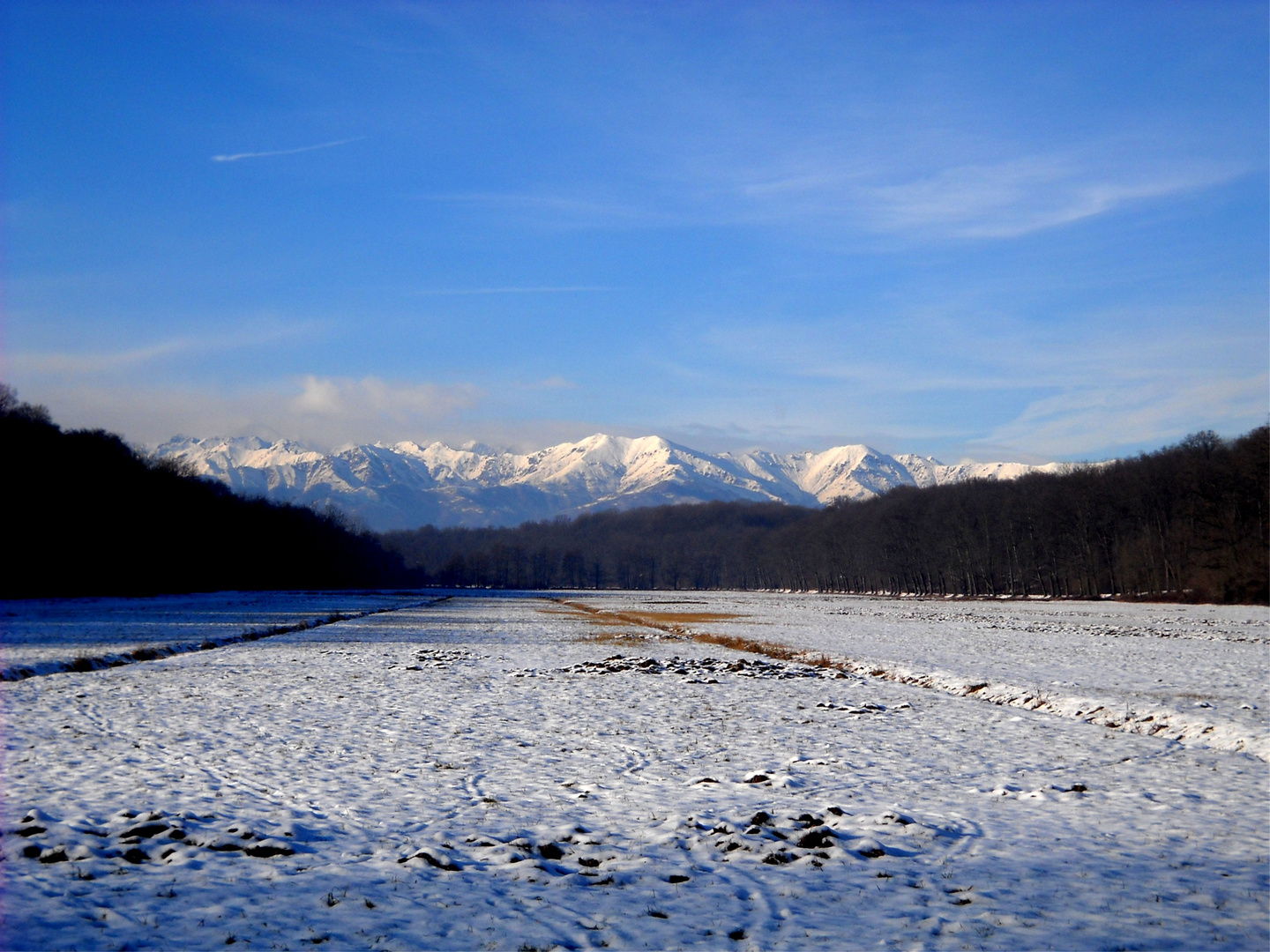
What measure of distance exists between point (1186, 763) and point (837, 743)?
6.20 m

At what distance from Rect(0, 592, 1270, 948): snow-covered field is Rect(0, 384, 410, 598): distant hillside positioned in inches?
2255

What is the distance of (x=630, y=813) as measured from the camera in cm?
1120

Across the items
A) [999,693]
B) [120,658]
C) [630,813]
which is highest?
[630,813]

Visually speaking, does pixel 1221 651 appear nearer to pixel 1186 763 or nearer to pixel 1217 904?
pixel 1186 763

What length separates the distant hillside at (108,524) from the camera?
225ft

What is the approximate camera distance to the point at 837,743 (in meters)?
16.0

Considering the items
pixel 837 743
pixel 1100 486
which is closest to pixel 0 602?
pixel 837 743

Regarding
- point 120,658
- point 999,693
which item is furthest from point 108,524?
point 999,693

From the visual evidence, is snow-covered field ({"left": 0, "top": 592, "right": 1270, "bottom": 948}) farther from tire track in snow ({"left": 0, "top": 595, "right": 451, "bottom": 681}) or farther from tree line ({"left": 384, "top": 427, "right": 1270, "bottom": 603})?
tree line ({"left": 384, "top": 427, "right": 1270, "bottom": 603})

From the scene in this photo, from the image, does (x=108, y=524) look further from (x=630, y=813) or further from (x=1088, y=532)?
(x=1088, y=532)

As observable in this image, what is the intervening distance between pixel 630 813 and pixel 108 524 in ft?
275

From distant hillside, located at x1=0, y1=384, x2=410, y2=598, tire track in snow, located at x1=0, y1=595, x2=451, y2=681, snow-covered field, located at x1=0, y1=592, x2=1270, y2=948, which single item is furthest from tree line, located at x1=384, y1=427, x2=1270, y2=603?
distant hillside, located at x1=0, y1=384, x2=410, y2=598

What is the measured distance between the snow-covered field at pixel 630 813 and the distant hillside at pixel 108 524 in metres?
57.3

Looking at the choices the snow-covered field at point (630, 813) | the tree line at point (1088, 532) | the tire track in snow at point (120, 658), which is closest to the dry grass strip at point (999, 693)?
the snow-covered field at point (630, 813)
